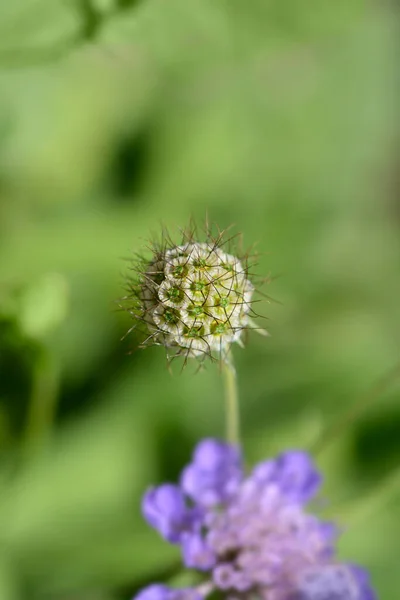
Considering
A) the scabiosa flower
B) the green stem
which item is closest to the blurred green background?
the green stem

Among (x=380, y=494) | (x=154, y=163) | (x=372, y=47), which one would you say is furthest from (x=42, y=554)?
(x=372, y=47)

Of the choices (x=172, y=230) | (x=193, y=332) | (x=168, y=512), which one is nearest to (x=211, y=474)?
(x=168, y=512)

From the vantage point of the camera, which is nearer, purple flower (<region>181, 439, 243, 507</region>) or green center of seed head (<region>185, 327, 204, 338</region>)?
green center of seed head (<region>185, 327, 204, 338</region>)

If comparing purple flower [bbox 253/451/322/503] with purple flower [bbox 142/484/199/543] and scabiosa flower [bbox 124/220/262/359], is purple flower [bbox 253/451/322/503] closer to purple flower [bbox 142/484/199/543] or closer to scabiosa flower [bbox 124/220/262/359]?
purple flower [bbox 142/484/199/543]

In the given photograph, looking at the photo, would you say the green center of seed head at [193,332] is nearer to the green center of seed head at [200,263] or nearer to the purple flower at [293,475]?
the green center of seed head at [200,263]

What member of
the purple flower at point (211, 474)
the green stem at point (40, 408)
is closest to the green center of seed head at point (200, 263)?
the purple flower at point (211, 474)

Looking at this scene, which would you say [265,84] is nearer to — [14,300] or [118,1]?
[118,1]
